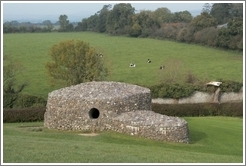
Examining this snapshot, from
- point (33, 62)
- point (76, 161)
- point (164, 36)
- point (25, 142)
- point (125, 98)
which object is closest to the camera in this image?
point (76, 161)

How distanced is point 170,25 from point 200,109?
162 ft

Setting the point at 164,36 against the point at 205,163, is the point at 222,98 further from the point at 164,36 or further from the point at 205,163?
the point at 164,36

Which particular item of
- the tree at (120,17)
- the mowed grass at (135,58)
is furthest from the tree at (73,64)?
the tree at (120,17)

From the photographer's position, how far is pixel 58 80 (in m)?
44.4

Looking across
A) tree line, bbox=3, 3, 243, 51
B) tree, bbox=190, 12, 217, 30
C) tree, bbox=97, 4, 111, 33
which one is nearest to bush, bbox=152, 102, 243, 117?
tree line, bbox=3, 3, 243, 51

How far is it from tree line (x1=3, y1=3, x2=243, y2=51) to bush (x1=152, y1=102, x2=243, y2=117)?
99.8 feet

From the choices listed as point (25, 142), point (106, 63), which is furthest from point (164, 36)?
point (25, 142)

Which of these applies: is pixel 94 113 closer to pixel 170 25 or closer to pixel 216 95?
pixel 216 95

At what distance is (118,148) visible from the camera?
18.2 meters

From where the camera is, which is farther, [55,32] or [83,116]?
[55,32]

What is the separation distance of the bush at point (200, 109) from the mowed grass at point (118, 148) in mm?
8561

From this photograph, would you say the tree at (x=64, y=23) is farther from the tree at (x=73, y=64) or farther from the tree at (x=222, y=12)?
the tree at (x=73, y=64)

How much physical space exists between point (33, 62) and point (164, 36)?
95.7 feet

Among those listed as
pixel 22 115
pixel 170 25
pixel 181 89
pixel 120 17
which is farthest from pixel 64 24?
pixel 22 115
